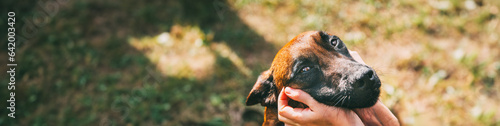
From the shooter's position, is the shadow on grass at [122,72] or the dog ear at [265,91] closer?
the dog ear at [265,91]

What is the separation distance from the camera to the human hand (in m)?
2.94

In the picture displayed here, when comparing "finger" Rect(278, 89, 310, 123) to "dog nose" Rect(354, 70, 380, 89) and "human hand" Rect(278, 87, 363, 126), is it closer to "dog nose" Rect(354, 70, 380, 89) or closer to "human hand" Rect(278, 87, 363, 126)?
"human hand" Rect(278, 87, 363, 126)

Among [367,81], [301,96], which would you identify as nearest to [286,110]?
[301,96]

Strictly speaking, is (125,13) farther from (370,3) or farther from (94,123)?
(370,3)

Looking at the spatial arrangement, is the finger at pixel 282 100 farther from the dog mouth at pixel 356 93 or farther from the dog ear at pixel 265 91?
the dog mouth at pixel 356 93

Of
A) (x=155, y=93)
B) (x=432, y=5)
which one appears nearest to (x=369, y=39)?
(x=432, y=5)

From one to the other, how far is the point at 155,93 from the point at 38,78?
2.61 meters

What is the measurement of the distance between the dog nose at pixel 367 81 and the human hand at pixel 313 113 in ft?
1.17

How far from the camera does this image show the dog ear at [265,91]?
3.41 metres

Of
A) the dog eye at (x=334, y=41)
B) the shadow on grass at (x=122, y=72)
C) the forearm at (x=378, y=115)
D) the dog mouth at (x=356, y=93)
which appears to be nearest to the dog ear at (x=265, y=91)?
the dog mouth at (x=356, y=93)

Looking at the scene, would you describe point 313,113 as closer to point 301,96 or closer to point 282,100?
point 301,96

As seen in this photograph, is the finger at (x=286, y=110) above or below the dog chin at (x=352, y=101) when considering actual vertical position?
above

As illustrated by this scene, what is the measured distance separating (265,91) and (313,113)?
0.68 m

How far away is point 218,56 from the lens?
6.39 meters
